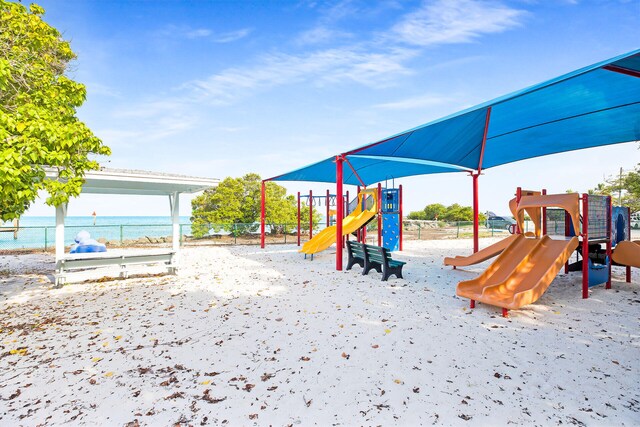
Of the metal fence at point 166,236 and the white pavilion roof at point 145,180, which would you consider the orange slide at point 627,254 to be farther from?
the metal fence at point 166,236

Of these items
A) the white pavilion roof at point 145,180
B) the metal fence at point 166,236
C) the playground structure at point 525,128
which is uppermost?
the playground structure at point 525,128

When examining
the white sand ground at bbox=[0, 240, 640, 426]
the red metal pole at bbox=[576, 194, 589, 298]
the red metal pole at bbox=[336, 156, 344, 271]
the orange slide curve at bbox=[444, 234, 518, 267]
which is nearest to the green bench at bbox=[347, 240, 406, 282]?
the red metal pole at bbox=[336, 156, 344, 271]

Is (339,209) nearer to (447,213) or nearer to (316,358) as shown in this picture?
(316,358)

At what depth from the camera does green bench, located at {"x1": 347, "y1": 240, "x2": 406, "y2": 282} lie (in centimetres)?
732

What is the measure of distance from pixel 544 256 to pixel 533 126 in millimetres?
3958

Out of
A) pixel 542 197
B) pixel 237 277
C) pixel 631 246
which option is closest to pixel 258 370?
pixel 237 277

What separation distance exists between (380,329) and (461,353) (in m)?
1.06

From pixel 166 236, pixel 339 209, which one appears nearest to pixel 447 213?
pixel 166 236

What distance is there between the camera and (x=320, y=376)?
3.09 m

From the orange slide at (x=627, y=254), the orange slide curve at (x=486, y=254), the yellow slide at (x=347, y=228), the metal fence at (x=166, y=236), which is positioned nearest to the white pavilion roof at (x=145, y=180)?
the yellow slide at (x=347, y=228)

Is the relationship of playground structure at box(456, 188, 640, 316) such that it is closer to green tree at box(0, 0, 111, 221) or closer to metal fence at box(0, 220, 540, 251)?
green tree at box(0, 0, 111, 221)

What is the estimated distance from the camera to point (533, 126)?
26.3 ft

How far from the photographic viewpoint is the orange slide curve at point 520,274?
4.83 meters

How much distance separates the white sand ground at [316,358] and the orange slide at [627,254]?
0.65 m
